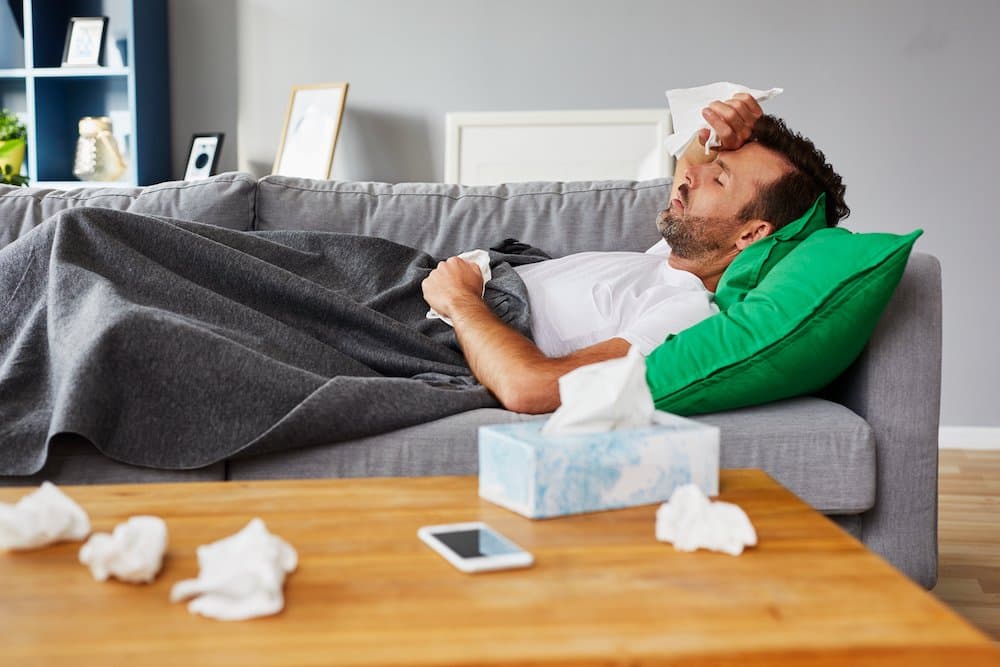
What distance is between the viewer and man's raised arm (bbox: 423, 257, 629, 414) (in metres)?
1.52

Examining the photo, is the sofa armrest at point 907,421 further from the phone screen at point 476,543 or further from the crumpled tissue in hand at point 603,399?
the phone screen at point 476,543

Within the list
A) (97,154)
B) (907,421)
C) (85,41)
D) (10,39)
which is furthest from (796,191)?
(10,39)

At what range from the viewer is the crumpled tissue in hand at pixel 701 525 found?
82cm

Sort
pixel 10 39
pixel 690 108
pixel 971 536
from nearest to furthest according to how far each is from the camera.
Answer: pixel 690 108, pixel 971 536, pixel 10 39

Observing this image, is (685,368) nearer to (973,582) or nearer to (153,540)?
(153,540)

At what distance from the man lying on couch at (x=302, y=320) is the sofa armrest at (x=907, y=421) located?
29 cm

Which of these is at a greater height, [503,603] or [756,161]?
[756,161]

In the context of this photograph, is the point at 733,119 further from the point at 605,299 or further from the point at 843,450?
the point at 843,450

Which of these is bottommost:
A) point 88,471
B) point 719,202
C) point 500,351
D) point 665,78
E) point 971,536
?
point 971,536

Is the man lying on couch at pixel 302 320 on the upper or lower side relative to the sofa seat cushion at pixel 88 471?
upper

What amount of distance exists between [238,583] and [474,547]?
20cm

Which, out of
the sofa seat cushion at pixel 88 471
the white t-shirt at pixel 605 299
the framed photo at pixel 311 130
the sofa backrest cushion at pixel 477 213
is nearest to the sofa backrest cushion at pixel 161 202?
the sofa backrest cushion at pixel 477 213

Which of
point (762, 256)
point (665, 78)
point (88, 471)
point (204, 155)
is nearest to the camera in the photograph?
point (88, 471)

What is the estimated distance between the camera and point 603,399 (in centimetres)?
94
